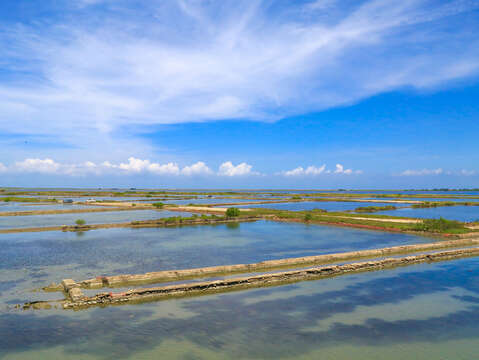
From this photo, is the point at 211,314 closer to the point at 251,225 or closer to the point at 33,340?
the point at 33,340

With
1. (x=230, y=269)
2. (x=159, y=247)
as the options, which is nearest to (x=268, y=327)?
(x=230, y=269)

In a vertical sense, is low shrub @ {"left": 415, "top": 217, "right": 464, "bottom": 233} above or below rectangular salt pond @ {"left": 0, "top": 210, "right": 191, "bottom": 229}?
above

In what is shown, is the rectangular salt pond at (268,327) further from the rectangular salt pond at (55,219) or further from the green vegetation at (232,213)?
the green vegetation at (232,213)

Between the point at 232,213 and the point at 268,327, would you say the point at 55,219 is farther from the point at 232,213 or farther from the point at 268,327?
the point at 268,327

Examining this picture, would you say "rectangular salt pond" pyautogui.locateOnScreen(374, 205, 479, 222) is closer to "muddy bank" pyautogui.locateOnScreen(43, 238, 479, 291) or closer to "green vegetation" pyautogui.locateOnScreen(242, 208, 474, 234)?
"green vegetation" pyautogui.locateOnScreen(242, 208, 474, 234)

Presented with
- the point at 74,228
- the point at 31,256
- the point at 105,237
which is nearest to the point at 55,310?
the point at 31,256

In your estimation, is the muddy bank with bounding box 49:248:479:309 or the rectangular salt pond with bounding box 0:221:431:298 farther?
the rectangular salt pond with bounding box 0:221:431:298

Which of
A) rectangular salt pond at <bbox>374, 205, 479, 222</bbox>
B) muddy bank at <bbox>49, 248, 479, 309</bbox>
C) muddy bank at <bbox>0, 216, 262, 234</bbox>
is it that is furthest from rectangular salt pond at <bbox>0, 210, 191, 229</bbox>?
rectangular salt pond at <bbox>374, 205, 479, 222</bbox>

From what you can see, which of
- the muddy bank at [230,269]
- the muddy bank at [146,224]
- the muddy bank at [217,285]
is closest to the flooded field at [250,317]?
the muddy bank at [217,285]
